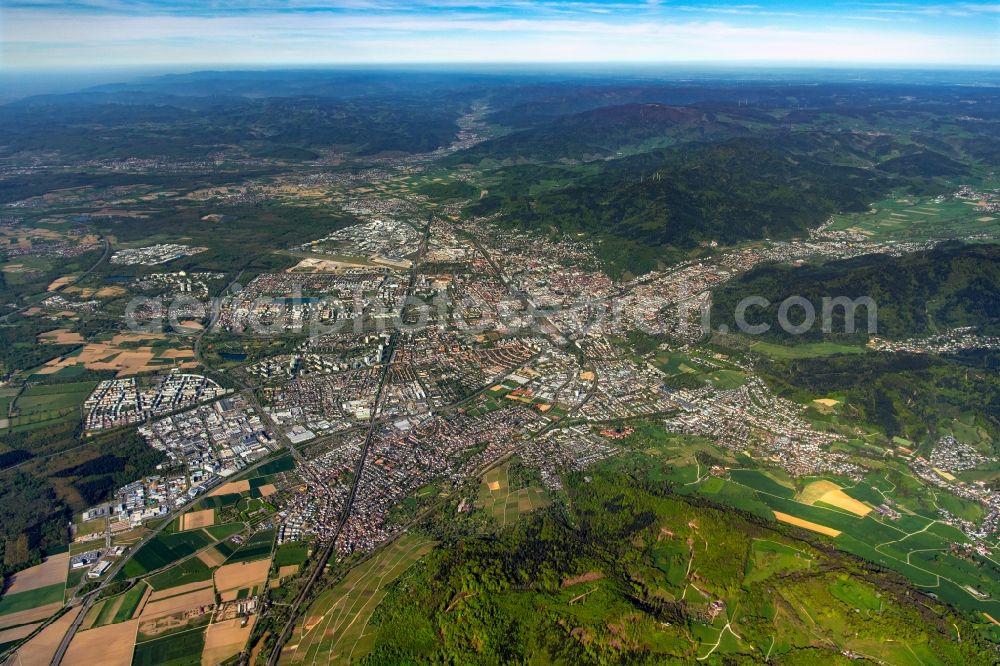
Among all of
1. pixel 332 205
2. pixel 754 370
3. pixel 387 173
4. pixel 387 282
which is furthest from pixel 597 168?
pixel 754 370

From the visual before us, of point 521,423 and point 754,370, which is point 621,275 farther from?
point 521,423

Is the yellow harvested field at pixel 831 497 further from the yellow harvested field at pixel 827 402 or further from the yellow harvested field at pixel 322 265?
the yellow harvested field at pixel 322 265

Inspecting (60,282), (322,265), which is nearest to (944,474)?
(322,265)

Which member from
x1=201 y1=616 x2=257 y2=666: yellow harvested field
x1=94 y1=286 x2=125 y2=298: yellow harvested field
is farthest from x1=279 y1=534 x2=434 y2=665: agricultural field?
x1=94 y1=286 x2=125 y2=298: yellow harvested field

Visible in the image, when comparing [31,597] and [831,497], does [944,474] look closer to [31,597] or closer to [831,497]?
[831,497]

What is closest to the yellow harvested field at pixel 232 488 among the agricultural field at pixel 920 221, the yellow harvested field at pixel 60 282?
the yellow harvested field at pixel 60 282

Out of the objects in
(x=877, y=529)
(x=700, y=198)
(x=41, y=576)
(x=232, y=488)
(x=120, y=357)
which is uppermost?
(x=700, y=198)
